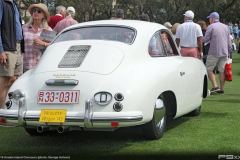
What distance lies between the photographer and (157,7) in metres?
66.8

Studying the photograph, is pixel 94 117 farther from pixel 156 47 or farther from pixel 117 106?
pixel 156 47

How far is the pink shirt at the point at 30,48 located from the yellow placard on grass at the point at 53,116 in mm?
3028

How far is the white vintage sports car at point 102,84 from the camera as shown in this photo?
5398mm

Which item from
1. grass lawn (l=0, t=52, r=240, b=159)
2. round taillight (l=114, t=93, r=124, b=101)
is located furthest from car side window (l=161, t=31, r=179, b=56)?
round taillight (l=114, t=93, r=124, b=101)

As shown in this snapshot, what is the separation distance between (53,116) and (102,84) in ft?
2.19

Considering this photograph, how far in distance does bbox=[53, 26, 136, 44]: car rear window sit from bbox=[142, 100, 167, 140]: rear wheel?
40.1 inches

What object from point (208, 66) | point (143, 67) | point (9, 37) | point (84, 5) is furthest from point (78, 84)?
point (84, 5)

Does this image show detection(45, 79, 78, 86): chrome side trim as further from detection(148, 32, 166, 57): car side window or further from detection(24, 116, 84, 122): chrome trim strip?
detection(148, 32, 166, 57): car side window

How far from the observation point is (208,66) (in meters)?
11.8

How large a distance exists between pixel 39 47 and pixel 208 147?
145 inches

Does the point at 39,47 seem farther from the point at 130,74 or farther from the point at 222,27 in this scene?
the point at 222,27

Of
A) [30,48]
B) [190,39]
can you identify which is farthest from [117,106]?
[190,39]

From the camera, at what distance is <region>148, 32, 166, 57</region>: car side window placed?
6577mm

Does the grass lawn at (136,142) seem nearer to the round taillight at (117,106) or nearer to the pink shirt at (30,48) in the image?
the round taillight at (117,106)
